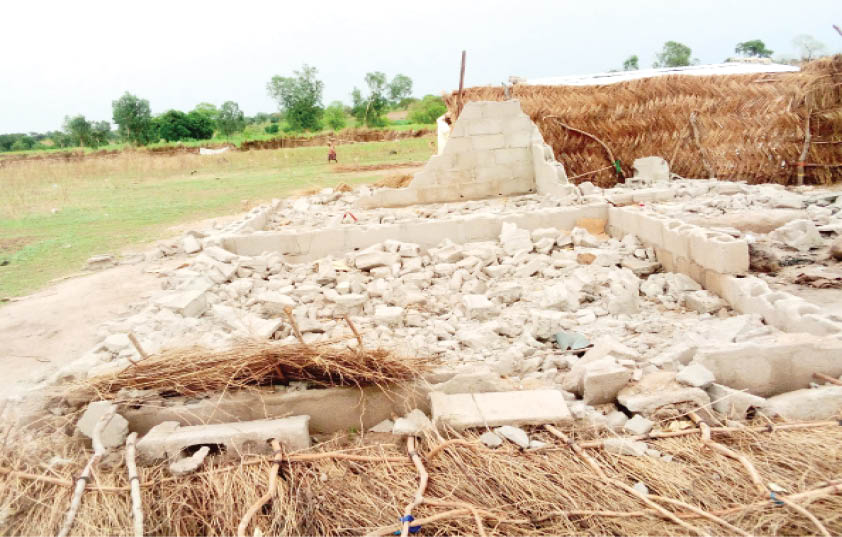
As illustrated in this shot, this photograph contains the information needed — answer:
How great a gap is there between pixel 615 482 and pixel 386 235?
5.38m

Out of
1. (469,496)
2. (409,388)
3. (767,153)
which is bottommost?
(469,496)

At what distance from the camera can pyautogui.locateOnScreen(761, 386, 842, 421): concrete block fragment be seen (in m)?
3.17

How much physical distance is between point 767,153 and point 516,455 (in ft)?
36.1

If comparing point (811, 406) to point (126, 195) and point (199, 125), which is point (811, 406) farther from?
point (199, 125)

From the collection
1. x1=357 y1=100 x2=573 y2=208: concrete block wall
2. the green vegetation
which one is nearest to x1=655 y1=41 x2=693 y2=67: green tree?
the green vegetation

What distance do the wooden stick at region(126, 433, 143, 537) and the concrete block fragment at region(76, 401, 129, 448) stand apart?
55mm

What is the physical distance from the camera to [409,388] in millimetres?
3490

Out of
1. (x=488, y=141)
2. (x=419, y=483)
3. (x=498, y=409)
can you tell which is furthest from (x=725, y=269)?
(x=488, y=141)

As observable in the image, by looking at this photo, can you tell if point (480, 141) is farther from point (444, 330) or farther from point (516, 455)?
point (516, 455)

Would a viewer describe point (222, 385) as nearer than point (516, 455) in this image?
No

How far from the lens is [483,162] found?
35.5ft

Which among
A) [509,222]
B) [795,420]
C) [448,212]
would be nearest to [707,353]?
[795,420]

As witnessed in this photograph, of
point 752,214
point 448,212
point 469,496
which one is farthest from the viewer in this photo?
point 448,212

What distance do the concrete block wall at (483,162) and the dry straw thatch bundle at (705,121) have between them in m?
1.48
